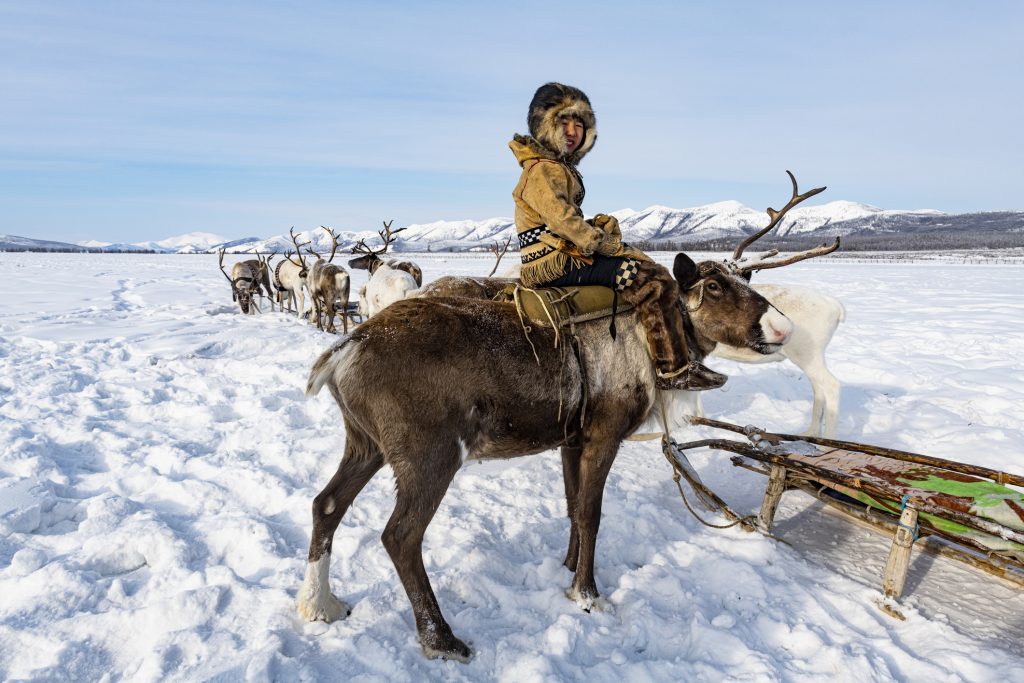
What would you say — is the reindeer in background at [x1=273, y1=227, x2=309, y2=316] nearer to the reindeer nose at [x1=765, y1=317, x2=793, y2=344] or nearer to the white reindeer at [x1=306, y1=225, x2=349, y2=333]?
the white reindeer at [x1=306, y1=225, x2=349, y2=333]

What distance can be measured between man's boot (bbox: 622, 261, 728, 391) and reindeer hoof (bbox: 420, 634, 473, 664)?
75.5 inches

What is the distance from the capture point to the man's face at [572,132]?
3.64m

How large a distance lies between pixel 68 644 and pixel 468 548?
2172 millimetres

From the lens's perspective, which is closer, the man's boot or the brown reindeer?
the brown reindeer

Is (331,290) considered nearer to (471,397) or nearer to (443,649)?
(471,397)

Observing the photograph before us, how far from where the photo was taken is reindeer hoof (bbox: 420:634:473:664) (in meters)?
2.89

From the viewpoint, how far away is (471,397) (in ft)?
9.99

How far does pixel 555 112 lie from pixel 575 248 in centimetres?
88

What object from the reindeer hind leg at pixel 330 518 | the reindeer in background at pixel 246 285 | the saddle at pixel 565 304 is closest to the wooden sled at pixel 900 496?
the saddle at pixel 565 304

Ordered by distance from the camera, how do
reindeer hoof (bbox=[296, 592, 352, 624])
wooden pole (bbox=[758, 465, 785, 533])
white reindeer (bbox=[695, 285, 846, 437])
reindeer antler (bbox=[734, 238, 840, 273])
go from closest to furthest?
reindeer hoof (bbox=[296, 592, 352, 624])
wooden pole (bbox=[758, 465, 785, 533])
reindeer antler (bbox=[734, 238, 840, 273])
white reindeer (bbox=[695, 285, 846, 437])

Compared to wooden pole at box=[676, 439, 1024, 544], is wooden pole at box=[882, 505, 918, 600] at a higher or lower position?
lower

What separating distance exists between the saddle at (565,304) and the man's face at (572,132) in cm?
92

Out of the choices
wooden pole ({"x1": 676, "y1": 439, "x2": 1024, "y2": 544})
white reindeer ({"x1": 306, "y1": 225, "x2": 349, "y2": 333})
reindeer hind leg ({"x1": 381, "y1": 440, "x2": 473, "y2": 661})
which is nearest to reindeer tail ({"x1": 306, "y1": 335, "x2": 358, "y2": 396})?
reindeer hind leg ({"x1": 381, "y1": 440, "x2": 473, "y2": 661})

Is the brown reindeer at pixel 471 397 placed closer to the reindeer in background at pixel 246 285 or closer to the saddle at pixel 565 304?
the saddle at pixel 565 304
